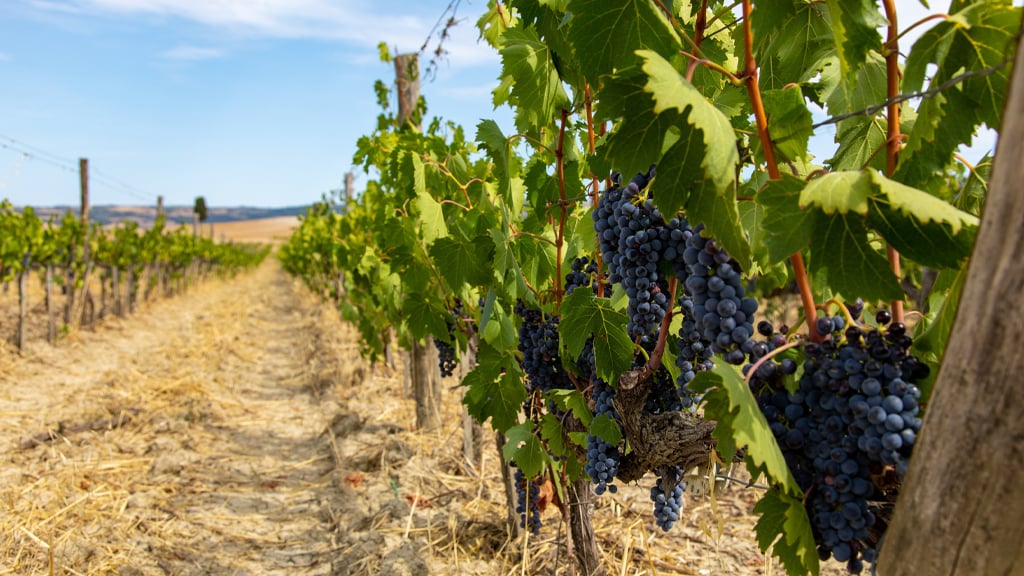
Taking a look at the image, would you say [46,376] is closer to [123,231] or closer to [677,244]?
[123,231]

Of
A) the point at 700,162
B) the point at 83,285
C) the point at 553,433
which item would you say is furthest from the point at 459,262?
the point at 83,285

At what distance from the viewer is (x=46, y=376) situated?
31.1 ft

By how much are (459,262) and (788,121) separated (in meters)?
1.58

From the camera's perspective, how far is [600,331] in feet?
7.04

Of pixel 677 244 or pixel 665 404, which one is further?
pixel 665 404

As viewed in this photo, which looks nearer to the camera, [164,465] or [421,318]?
[421,318]

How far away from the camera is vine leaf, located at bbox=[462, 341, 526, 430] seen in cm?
301

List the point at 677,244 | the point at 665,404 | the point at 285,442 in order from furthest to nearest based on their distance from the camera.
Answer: the point at 285,442
the point at 665,404
the point at 677,244

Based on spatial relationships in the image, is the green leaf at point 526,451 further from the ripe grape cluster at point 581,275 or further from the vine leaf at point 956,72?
the vine leaf at point 956,72

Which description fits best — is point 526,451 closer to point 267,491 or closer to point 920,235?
point 920,235

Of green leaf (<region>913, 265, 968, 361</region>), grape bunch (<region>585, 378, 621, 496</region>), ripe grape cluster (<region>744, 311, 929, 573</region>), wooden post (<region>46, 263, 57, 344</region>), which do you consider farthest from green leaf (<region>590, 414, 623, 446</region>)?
wooden post (<region>46, 263, 57, 344</region>)

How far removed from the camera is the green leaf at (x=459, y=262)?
281 centimetres

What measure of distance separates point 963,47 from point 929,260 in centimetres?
42

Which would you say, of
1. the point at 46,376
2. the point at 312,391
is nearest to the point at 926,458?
the point at 312,391
